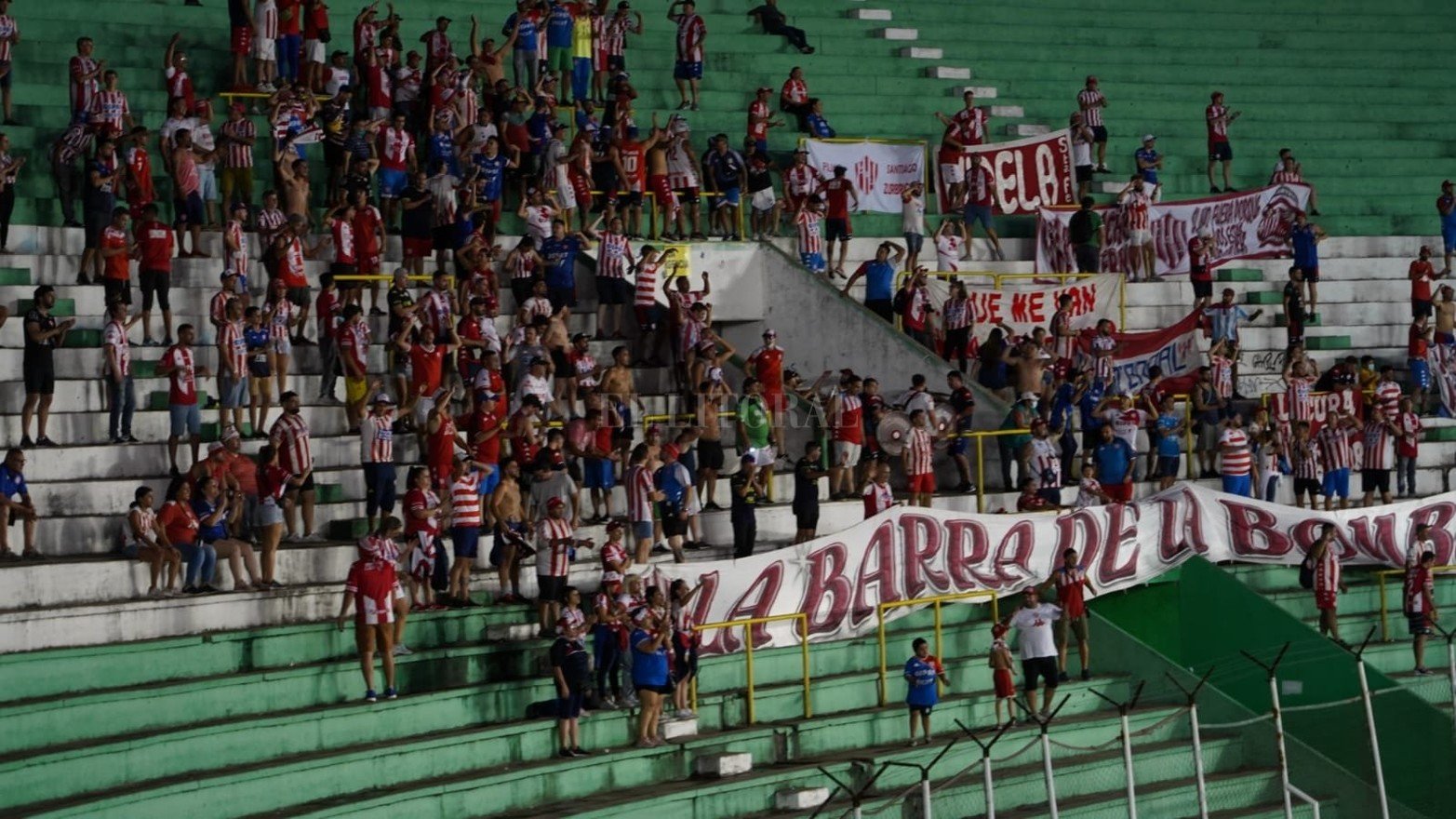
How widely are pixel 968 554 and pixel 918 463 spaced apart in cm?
190

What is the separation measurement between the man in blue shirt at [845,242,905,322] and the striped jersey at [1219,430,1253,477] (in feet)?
13.6

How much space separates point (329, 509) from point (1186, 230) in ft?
44.3

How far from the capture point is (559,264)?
26.5 metres

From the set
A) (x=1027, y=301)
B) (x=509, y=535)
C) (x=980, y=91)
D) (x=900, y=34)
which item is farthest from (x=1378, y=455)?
(x=509, y=535)

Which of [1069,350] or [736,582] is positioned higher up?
[1069,350]

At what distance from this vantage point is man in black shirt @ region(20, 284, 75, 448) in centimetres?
2134

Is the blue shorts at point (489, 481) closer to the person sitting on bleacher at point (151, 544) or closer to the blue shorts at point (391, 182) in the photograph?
the person sitting on bleacher at point (151, 544)

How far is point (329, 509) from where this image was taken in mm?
22375

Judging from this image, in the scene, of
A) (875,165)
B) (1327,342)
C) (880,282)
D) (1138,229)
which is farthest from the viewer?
(1327,342)

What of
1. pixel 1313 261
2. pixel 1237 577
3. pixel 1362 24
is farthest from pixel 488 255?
pixel 1362 24

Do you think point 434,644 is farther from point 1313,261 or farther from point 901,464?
point 1313,261

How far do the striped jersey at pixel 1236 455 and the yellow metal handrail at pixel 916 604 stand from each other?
4.27 m

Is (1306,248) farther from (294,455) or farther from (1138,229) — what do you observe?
(294,455)

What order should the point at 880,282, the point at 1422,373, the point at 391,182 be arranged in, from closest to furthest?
the point at 391,182 < the point at 880,282 < the point at 1422,373
